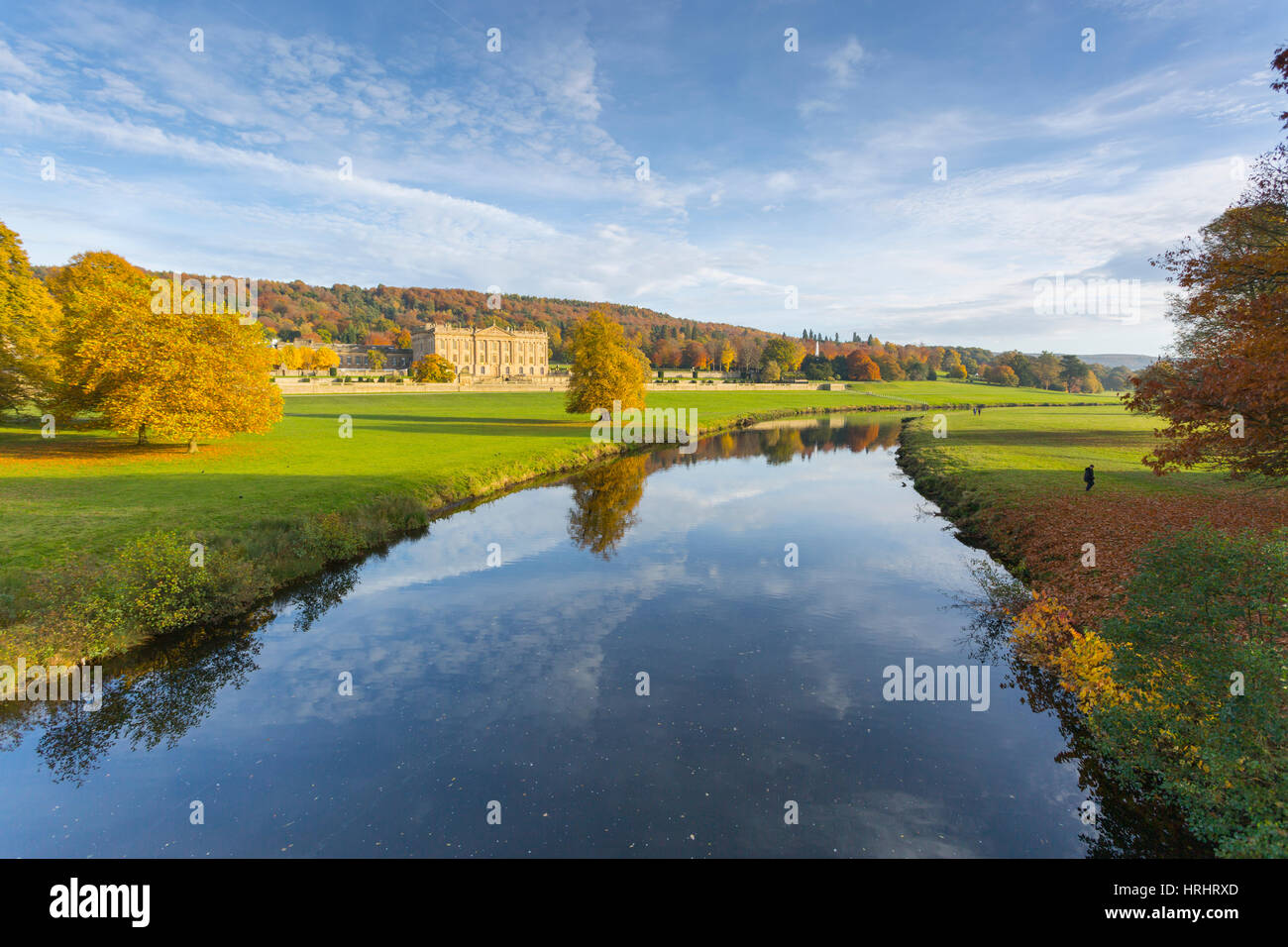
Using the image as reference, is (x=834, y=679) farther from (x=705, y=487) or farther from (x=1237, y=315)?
(x=705, y=487)

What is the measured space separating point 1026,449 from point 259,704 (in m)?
46.6

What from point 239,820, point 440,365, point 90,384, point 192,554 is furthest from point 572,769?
point 440,365

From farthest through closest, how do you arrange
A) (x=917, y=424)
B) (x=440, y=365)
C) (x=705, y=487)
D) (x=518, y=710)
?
(x=440, y=365) → (x=917, y=424) → (x=705, y=487) → (x=518, y=710)

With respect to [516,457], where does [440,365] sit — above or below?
above

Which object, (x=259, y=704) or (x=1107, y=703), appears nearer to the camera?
(x=1107, y=703)

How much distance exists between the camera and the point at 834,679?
505 inches

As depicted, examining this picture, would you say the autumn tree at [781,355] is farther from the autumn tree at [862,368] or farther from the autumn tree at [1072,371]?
the autumn tree at [1072,371]

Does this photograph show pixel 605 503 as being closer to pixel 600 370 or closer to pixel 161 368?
pixel 161 368

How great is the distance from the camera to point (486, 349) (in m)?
163

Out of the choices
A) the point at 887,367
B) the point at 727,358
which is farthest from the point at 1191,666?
the point at 887,367

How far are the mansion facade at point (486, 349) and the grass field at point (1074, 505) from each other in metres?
132

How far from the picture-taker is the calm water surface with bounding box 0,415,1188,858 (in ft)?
27.5

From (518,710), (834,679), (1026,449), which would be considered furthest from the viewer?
(1026,449)

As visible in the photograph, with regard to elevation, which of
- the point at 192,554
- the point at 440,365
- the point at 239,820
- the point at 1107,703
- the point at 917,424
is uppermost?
the point at 440,365
